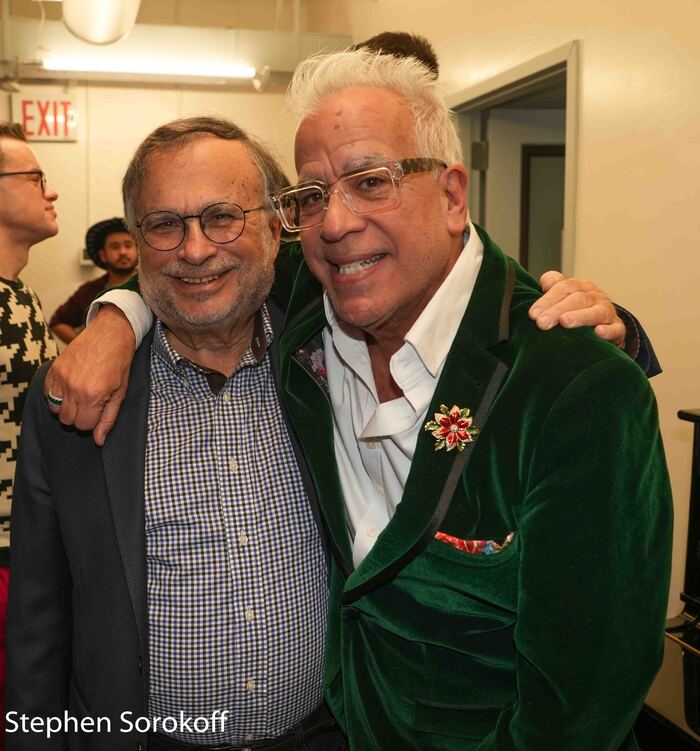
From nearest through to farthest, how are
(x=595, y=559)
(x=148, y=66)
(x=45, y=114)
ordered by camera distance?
1. (x=595, y=559)
2. (x=148, y=66)
3. (x=45, y=114)

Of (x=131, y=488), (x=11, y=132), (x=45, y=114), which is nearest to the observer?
(x=131, y=488)

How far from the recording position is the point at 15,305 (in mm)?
2422

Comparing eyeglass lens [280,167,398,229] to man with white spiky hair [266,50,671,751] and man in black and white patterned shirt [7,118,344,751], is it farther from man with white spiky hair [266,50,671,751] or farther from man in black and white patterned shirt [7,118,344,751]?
man in black and white patterned shirt [7,118,344,751]

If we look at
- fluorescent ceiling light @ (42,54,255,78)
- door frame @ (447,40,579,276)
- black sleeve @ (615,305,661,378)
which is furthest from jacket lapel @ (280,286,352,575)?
fluorescent ceiling light @ (42,54,255,78)

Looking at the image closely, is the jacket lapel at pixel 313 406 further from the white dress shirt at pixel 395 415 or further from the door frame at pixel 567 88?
the door frame at pixel 567 88

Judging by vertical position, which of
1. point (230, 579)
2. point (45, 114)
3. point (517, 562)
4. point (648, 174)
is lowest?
point (230, 579)

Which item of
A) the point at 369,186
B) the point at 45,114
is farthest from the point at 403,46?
the point at 45,114

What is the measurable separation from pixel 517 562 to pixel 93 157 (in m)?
5.36

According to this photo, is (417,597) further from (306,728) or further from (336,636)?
(306,728)

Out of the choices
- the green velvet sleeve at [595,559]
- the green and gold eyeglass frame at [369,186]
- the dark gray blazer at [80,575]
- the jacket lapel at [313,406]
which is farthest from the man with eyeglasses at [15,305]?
the green velvet sleeve at [595,559]

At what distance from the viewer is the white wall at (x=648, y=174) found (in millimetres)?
2363

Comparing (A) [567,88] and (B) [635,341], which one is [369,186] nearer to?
(B) [635,341]

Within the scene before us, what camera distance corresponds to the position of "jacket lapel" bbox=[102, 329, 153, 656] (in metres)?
1.46

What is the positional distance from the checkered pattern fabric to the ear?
1.50 meters
